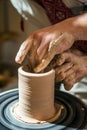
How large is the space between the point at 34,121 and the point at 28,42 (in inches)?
9.3

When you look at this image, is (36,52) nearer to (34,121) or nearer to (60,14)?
(34,121)

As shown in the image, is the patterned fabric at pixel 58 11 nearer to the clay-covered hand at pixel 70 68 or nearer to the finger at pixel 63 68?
the clay-covered hand at pixel 70 68

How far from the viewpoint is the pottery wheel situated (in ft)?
2.85

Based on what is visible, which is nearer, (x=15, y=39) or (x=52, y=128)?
(x=52, y=128)

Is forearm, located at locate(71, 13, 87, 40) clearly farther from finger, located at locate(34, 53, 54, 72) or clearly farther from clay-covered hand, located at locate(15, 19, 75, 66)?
finger, located at locate(34, 53, 54, 72)

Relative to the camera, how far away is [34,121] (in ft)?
2.96

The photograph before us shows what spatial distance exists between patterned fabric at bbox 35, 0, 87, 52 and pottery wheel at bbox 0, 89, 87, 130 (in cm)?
24

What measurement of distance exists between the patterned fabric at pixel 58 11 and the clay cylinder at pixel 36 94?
34cm

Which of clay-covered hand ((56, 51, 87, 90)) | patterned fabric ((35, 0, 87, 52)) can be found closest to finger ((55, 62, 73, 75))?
clay-covered hand ((56, 51, 87, 90))

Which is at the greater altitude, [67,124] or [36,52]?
[36,52]

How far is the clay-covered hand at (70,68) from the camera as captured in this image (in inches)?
38.2

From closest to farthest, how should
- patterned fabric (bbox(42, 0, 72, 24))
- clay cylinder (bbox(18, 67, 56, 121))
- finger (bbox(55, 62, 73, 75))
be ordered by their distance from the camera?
clay cylinder (bbox(18, 67, 56, 121)) → finger (bbox(55, 62, 73, 75)) → patterned fabric (bbox(42, 0, 72, 24))

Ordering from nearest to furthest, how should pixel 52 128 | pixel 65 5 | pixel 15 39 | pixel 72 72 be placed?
1. pixel 52 128
2. pixel 72 72
3. pixel 65 5
4. pixel 15 39

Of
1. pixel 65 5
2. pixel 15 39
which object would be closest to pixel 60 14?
pixel 65 5
